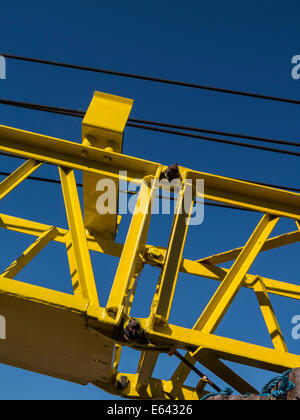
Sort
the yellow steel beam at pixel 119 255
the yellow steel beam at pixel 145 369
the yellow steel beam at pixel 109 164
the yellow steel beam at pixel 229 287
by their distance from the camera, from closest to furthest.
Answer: the yellow steel beam at pixel 229 287 < the yellow steel beam at pixel 145 369 < the yellow steel beam at pixel 109 164 < the yellow steel beam at pixel 119 255

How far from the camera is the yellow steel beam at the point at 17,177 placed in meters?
4.15

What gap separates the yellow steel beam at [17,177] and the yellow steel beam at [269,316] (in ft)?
11.3

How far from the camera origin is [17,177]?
14.0 feet

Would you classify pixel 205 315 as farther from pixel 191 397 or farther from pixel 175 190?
pixel 191 397

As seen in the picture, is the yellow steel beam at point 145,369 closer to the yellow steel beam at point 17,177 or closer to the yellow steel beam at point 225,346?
the yellow steel beam at point 225,346

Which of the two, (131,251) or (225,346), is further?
(131,251)

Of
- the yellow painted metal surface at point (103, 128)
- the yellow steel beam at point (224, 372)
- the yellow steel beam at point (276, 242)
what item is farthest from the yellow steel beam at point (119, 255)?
the yellow steel beam at point (224, 372)

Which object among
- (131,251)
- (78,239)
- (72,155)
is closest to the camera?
(131,251)

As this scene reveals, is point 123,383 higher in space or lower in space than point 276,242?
lower

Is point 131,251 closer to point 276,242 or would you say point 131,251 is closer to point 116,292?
point 116,292

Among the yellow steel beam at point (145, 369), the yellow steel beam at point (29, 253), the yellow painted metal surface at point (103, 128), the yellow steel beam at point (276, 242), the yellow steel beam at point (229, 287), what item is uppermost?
the yellow painted metal surface at point (103, 128)

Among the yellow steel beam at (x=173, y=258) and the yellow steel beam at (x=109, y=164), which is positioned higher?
the yellow steel beam at (x=109, y=164)

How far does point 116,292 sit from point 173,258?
638mm

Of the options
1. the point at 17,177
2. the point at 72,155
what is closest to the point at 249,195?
the point at 72,155
